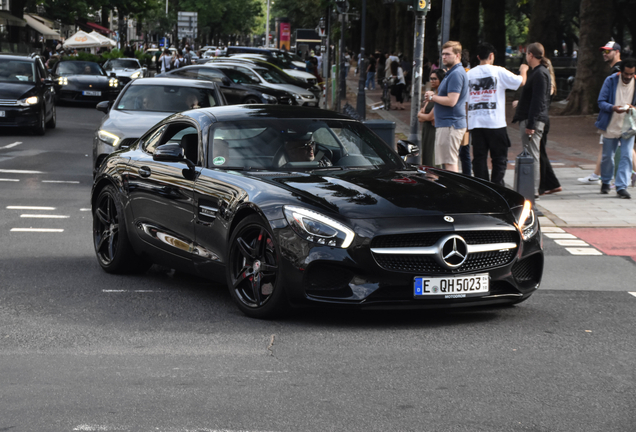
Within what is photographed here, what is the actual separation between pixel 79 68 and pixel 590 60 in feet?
54.8

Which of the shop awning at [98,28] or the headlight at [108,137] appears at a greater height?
the shop awning at [98,28]

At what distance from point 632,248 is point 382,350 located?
16.6ft

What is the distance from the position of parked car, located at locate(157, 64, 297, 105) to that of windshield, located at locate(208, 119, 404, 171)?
14.9m

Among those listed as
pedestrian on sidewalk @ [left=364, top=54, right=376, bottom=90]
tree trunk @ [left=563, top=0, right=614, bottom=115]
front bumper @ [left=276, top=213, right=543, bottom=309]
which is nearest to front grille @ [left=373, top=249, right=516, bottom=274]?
front bumper @ [left=276, top=213, right=543, bottom=309]

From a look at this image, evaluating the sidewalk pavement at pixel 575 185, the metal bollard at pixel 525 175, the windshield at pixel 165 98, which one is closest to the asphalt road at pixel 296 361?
the metal bollard at pixel 525 175

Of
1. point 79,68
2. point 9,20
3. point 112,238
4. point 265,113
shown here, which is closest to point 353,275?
point 265,113

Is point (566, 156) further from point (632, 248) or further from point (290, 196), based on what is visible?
point (290, 196)

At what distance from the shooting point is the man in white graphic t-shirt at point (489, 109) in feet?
38.8

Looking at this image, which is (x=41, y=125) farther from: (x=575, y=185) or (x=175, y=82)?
(x=575, y=185)

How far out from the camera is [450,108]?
1177 centimetres

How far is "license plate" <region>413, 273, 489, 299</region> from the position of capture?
593 centimetres

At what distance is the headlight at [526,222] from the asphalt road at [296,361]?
22.3 inches

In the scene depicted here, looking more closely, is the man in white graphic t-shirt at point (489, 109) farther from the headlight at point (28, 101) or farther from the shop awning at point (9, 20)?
the shop awning at point (9, 20)

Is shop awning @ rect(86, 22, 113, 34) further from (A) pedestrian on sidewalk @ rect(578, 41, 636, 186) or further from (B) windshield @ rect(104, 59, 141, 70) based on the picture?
(A) pedestrian on sidewalk @ rect(578, 41, 636, 186)
